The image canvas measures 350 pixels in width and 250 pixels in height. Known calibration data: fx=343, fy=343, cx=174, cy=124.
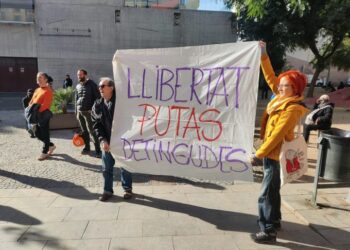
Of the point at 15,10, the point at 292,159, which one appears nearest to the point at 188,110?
the point at 292,159

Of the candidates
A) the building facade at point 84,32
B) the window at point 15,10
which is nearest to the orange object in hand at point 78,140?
the building facade at point 84,32

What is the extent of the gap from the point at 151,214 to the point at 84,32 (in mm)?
23807

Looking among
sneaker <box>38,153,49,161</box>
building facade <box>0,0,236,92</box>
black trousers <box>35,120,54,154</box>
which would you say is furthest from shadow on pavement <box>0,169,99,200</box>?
building facade <box>0,0,236,92</box>

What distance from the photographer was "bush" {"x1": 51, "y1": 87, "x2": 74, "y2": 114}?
10211 mm

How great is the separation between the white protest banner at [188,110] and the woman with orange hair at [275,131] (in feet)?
0.80

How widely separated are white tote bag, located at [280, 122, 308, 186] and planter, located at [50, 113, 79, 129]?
26.1ft

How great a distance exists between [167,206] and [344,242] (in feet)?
7.02

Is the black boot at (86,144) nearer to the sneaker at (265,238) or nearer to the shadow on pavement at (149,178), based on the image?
the shadow on pavement at (149,178)

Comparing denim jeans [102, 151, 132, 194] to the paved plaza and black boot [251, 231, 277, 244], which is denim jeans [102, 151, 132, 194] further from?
black boot [251, 231, 277, 244]

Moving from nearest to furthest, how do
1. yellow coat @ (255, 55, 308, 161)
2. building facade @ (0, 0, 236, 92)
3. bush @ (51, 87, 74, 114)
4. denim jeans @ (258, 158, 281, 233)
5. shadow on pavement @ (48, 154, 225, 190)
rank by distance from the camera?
yellow coat @ (255, 55, 308, 161), denim jeans @ (258, 158, 281, 233), shadow on pavement @ (48, 154, 225, 190), bush @ (51, 87, 74, 114), building facade @ (0, 0, 236, 92)

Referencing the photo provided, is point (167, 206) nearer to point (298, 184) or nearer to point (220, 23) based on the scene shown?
point (298, 184)

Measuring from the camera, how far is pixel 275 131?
3268 millimetres

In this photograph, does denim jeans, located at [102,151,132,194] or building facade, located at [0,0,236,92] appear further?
building facade, located at [0,0,236,92]

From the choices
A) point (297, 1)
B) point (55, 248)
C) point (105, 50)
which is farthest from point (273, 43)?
point (55, 248)
